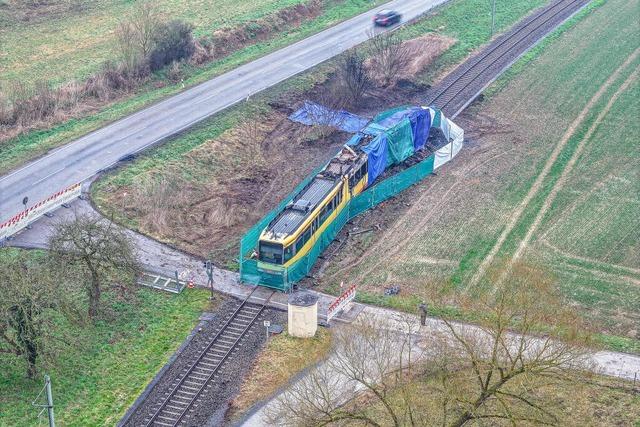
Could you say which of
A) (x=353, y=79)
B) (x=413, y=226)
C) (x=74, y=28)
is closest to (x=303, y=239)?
(x=413, y=226)

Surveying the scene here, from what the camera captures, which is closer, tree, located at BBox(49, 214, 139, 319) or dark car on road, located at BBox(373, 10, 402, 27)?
tree, located at BBox(49, 214, 139, 319)

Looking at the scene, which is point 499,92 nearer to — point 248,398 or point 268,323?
point 268,323

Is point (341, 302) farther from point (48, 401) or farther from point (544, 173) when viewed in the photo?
point (544, 173)

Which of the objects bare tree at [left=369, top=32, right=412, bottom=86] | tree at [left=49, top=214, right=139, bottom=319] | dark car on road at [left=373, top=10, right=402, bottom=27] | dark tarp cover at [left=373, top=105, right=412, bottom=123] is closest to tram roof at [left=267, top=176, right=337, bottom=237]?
tree at [left=49, top=214, right=139, bottom=319]

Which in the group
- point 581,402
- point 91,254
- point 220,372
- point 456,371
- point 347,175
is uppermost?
point 91,254

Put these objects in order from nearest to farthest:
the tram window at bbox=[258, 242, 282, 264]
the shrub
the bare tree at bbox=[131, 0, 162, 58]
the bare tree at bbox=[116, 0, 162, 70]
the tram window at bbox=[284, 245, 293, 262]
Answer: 1. the tram window at bbox=[258, 242, 282, 264]
2. the tram window at bbox=[284, 245, 293, 262]
3. the bare tree at bbox=[116, 0, 162, 70]
4. the bare tree at bbox=[131, 0, 162, 58]
5. the shrub

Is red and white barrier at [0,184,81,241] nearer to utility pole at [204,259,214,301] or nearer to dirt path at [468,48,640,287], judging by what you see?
utility pole at [204,259,214,301]
